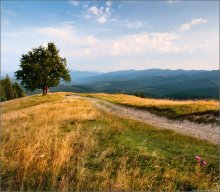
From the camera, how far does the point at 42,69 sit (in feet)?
Result: 217

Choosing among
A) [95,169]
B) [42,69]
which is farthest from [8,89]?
[95,169]

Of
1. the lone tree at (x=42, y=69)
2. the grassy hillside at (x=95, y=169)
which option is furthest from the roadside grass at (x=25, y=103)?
the grassy hillside at (x=95, y=169)

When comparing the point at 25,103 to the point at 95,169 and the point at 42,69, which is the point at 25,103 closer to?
the point at 42,69

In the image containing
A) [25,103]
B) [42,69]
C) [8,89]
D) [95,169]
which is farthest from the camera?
[8,89]

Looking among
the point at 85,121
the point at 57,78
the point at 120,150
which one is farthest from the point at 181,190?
the point at 57,78

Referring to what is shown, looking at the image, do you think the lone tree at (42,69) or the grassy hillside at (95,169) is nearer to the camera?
the grassy hillside at (95,169)

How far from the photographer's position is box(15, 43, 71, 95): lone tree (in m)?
65.6

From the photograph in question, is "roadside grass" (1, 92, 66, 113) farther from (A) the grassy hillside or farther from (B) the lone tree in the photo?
(A) the grassy hillside

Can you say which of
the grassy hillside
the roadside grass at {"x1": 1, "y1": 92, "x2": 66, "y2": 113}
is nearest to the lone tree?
the roadside grass at {"x1": 1, "y1": 92, "x2": 66, "y2": 113}

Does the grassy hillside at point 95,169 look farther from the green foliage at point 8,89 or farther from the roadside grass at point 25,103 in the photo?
the green foliage at point 8,89

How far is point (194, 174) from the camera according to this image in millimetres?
8656

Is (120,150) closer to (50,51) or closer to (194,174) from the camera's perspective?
(194,174)

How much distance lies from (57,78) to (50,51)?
6.96m

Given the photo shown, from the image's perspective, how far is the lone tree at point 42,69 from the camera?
6556cm
